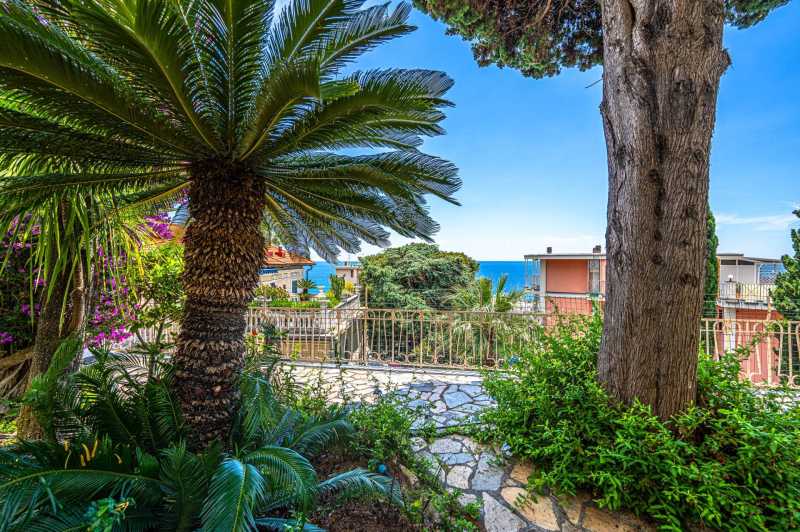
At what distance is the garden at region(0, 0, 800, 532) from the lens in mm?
1829

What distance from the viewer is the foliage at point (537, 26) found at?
460cm

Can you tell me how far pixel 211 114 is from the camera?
7.98 feet

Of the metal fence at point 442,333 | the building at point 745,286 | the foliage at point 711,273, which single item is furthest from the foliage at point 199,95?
the building at point 745,286

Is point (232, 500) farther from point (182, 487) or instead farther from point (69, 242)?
point (69, 242)

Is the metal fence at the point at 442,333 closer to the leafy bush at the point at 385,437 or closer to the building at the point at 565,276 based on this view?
the leafy bush at the point at 385,437

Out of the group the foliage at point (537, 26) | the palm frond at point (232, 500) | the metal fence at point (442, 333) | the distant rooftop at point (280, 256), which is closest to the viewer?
the palm frond at point (232, 500)

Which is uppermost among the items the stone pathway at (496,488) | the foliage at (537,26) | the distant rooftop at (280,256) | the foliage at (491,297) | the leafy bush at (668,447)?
the foliage at (537,26)

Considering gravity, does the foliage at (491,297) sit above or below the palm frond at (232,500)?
above

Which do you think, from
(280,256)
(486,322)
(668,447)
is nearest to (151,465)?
(668,447)

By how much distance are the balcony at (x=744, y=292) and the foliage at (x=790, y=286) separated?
605 cm

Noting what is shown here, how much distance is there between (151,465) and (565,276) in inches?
926

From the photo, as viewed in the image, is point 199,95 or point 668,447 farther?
point 199,95

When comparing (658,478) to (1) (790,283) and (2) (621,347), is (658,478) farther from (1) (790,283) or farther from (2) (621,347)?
(1) (790,283)

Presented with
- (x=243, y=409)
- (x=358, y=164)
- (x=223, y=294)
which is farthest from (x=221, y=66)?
(x=243, y=409)
